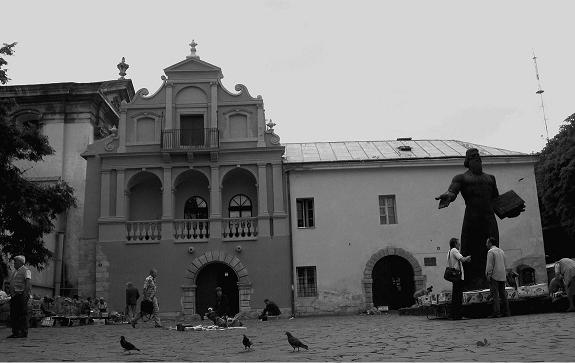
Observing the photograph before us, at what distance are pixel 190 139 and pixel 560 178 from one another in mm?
21485

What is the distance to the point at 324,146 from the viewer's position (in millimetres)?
33500

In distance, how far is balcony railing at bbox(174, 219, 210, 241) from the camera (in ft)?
92.1

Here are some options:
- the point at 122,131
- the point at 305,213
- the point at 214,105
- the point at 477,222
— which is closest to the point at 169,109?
the point at 214,105

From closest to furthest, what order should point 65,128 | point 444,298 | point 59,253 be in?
1. point 444,298
2. point 59,253
3. point 65,128

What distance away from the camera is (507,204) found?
14609 mm

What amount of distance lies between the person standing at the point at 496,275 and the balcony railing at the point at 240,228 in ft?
51.6

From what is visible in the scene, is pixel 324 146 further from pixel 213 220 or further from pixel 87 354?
pixel 87 354

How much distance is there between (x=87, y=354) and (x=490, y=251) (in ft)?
28.2

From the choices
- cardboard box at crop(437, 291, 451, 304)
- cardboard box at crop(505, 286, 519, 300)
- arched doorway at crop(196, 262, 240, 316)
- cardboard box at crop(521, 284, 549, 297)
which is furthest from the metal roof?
cardboard box at crop(505, 286, 519, 300)

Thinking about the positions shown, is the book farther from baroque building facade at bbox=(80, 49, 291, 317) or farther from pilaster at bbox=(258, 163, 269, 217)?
pilaster at bbox=(258, 163, 269, 217)

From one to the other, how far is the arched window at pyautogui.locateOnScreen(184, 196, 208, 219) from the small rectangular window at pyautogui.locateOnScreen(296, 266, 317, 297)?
218 inches

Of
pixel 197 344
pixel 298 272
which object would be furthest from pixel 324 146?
pixel 197 344

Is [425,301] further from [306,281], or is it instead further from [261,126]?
[261,126]

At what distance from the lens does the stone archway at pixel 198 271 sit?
27156mm
